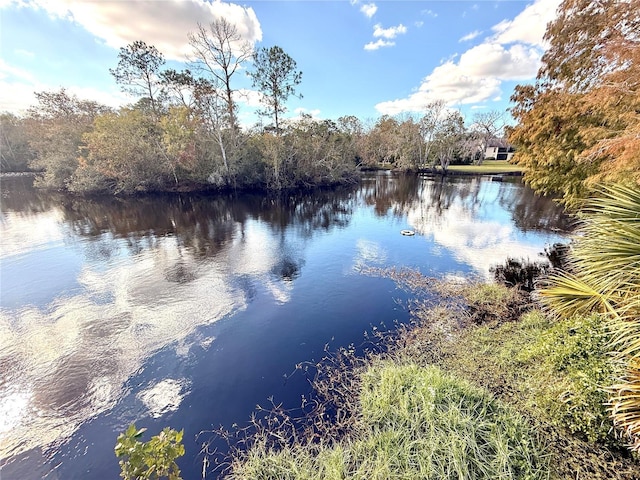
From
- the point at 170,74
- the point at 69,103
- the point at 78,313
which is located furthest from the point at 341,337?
the point at 69,103

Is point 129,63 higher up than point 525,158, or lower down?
higher up

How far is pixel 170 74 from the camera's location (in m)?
24.9

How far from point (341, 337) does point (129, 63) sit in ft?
108

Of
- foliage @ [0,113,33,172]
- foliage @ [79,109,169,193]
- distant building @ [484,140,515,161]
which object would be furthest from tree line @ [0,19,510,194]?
distant building @ [484,140,515,161]

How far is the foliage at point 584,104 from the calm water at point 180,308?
3918 mm

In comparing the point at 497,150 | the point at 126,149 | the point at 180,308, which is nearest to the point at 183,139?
the point at 126,149

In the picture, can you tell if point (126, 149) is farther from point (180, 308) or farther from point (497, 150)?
point (497, 150)

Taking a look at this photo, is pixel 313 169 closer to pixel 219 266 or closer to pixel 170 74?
pixel 170 74

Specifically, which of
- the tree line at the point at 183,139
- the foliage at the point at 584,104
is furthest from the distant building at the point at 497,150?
the foliage at the point at 584,104

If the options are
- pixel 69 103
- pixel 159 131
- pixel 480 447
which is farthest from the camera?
pixel 69 103

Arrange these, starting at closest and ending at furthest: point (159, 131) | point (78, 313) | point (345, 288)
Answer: point (78, 313) < point (345, 288) < point (159, 131)

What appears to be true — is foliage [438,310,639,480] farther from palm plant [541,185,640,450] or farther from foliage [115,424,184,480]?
foliage [115,424,184,480]

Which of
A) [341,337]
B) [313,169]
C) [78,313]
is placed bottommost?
[341,337]

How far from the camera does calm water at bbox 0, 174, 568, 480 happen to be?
4488mm
